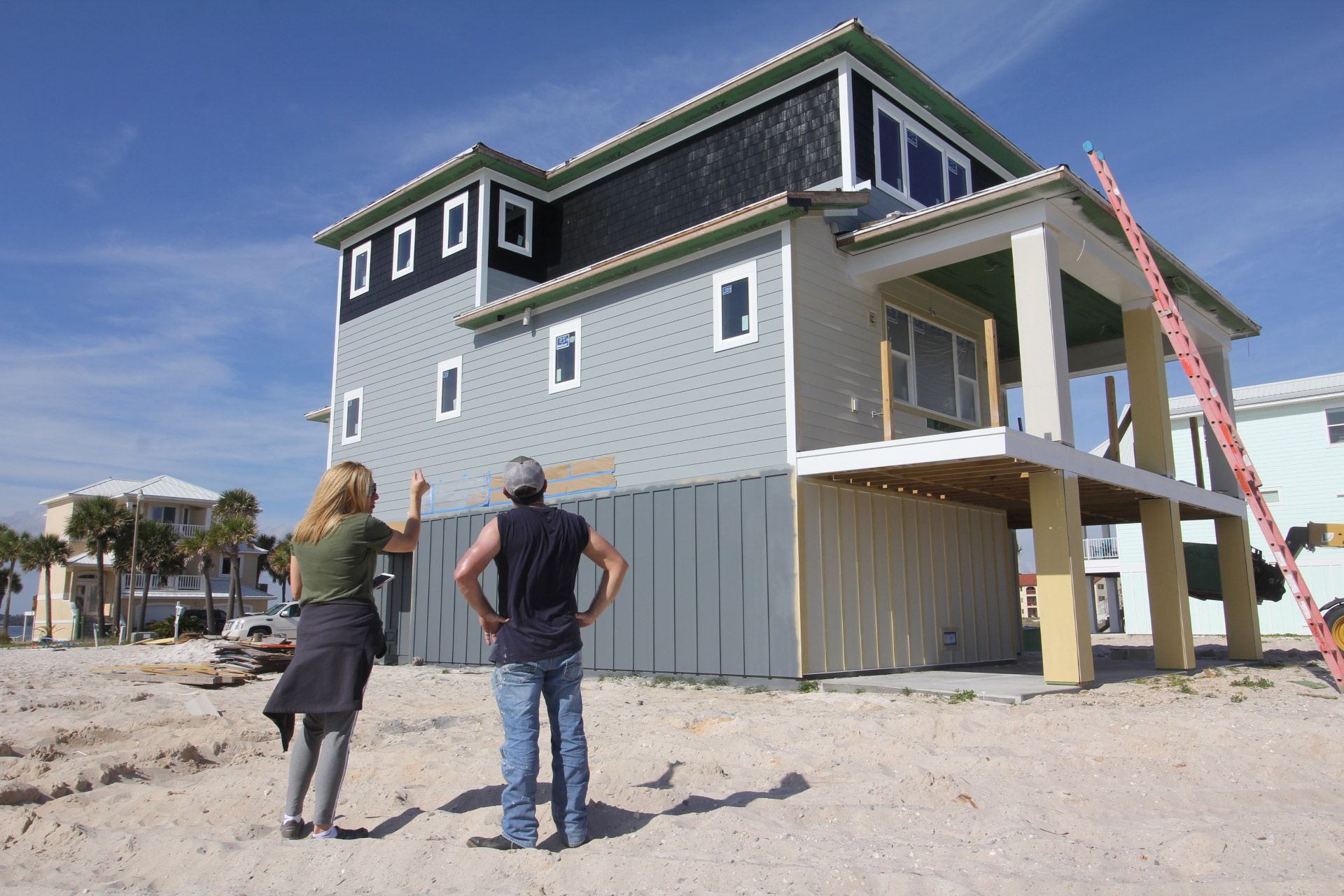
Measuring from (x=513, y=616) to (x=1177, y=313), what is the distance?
10.8 meters

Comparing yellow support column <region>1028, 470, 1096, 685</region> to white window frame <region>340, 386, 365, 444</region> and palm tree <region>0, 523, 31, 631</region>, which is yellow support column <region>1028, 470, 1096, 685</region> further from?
palm tree <region>0, 523, 31, 631</region>

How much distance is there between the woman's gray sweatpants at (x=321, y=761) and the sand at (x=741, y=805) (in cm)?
17

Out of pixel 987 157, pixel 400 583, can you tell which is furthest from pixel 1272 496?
pixel 400 583

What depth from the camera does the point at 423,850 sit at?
3.71 m

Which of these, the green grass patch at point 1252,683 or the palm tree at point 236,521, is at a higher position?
the palm tree at point 236,521

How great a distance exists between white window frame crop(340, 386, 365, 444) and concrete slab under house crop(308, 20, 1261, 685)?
0.61 meters

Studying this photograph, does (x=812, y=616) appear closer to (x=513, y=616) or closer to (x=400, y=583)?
(x=513, y=616)

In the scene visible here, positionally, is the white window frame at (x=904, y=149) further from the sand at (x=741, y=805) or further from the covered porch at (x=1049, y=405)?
the sand at (x=741, y=805)

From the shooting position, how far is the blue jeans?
12.4 ft

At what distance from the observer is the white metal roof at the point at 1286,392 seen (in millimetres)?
26878

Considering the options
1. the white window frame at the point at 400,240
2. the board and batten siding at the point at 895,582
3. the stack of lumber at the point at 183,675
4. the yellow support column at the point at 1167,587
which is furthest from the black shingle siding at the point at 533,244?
the yellow support column at the point at 1167,587

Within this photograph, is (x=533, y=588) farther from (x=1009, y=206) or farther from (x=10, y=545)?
(x=10, y=545)

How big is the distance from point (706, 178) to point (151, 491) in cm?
4772

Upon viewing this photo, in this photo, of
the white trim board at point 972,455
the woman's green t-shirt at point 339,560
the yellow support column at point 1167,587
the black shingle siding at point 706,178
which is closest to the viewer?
the woman's green t-shirt at point 339,560
